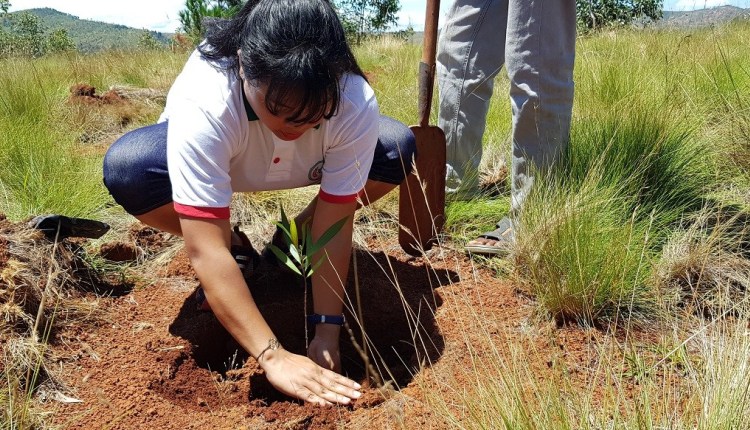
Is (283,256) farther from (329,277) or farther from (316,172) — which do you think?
(316,172)

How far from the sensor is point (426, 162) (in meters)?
2.71

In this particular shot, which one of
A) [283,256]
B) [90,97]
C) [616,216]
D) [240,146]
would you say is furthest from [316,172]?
[90,97]

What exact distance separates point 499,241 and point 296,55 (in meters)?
1.36

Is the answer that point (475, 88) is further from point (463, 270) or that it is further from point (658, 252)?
point (658, 252)

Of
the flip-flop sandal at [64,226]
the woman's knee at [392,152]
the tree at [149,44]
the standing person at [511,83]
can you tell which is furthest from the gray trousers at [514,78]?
the tree at [149,44]

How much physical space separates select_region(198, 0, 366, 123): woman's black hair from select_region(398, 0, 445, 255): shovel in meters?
1.12

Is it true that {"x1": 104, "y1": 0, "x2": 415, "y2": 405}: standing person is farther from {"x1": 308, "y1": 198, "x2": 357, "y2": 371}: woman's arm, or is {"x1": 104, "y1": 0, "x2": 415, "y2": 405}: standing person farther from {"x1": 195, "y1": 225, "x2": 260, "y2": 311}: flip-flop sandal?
{"x1": 195, "y1": 225, "x2": 260, "y2": 311}: flip-flop sandal

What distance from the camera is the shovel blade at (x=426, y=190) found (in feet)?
8.85

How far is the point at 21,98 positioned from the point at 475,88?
9.83ft

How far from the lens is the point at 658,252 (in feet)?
7.58

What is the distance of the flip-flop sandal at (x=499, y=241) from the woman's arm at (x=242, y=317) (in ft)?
2.86

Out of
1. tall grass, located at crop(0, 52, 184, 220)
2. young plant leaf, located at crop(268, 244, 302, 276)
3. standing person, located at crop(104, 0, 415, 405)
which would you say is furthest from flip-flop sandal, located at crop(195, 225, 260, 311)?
tall grass, located at crop(0, 52, 184, 220)

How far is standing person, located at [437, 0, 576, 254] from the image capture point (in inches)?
93.0

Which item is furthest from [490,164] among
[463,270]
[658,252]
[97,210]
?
[97,210]
